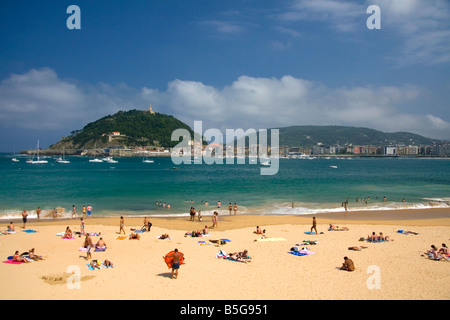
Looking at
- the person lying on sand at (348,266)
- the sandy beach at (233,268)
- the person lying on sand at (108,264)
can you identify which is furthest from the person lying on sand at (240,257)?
the person lying on sand at (108,264)

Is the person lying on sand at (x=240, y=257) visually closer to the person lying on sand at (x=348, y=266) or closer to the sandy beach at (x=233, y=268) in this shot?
the sandy beach at (x=233, y=268)

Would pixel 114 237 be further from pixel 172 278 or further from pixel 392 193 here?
pixel 392 193

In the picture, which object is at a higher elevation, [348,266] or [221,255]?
[348,266]

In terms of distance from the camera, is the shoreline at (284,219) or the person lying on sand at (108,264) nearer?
the person lying on sand at (108,264)

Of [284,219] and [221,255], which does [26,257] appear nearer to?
[221,255]

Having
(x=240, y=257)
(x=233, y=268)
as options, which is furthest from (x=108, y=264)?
(x=240, y=257)

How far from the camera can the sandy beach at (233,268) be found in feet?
33.3

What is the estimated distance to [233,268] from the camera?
42.1ft

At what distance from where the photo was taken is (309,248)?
53.1ft

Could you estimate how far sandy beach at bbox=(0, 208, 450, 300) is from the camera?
33.3 feet

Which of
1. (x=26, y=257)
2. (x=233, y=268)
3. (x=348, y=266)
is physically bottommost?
(x=233, y=268)

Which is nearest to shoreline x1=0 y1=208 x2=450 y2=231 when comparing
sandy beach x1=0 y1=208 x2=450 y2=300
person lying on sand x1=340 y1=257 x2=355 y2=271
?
sandy beach x1=0 y1=208 x2=450 y2=300
